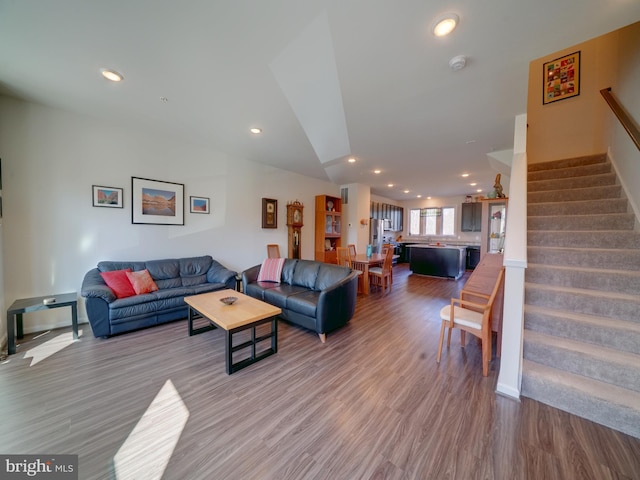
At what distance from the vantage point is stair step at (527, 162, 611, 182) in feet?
10.0

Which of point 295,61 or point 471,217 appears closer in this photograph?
point 295,61

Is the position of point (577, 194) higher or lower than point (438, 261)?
higher

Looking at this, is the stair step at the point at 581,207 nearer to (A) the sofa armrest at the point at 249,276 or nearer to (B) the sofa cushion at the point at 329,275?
(B) the sofa cushion at the point at 329,275

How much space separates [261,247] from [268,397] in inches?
148

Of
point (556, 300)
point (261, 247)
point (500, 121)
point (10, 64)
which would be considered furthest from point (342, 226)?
point (10, 64)

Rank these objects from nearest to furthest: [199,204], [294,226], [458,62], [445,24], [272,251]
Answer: [445,24] → [458,62] → [199,204] → [272,251] → [294,226]

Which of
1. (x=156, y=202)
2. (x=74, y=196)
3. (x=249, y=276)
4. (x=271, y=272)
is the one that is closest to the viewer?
(x=74, y=196)

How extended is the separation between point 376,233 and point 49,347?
7618 mm

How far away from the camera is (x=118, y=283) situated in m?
2.95

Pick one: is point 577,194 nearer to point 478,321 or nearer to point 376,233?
point 478,321

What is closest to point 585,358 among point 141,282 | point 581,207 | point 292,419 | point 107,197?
point 581,207

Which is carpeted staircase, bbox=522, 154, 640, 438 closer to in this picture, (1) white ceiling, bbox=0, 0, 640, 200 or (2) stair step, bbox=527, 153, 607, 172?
(2) stair step, bbox=527, 153, 607, 172

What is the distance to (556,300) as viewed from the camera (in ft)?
7.06

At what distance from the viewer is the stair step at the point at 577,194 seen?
272 centimetres
